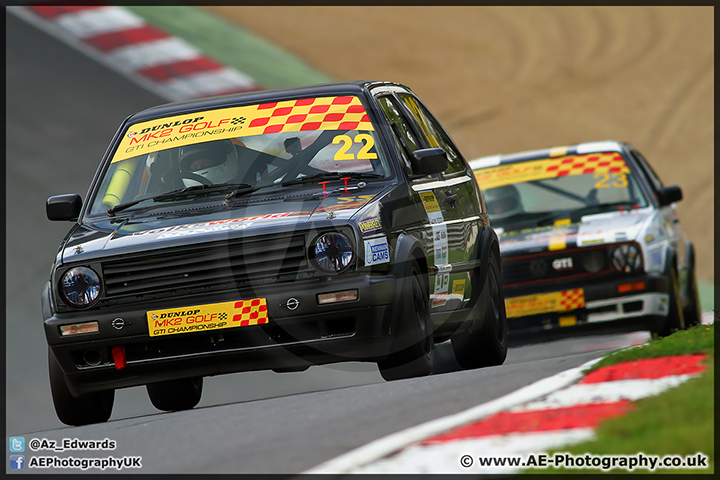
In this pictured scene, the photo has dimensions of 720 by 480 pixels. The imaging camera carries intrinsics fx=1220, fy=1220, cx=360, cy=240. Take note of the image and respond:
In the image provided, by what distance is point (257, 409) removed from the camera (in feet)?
19.0

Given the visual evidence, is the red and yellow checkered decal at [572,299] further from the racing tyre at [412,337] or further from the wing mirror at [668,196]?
the racing tyre at [412,337]

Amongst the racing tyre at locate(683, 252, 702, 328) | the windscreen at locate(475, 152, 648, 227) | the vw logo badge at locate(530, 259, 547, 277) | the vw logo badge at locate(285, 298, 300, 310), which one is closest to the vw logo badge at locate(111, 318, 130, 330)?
the vw logo badge at locate(285, 298, 300, 310)

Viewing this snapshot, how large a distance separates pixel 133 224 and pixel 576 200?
17.4 feet

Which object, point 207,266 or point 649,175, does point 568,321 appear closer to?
point 649,175

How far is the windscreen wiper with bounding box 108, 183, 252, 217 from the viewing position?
265 inches

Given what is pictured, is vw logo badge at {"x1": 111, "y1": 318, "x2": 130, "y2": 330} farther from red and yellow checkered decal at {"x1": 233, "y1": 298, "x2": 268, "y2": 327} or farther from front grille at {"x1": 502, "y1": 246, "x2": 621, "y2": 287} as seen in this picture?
front grille at {"x1": 502, "y1": 246, "x2": 621, "y2": 287}

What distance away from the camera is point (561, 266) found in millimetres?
9711

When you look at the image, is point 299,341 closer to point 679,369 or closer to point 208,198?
point 208,198

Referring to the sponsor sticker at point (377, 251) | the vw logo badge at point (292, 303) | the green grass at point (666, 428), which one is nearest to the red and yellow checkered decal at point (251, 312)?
the vw logo badge at point (292, 303)

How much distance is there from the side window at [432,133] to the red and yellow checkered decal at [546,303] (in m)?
1.85

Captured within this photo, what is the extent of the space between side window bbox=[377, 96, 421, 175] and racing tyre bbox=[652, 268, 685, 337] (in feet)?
10.3

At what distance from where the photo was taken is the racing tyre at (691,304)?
10.5 meters

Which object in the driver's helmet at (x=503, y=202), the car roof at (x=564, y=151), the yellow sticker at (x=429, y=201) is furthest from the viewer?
the car roof at (x=564, y=151)

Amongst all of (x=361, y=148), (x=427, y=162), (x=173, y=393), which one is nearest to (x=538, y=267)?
(x=427, y=162)
